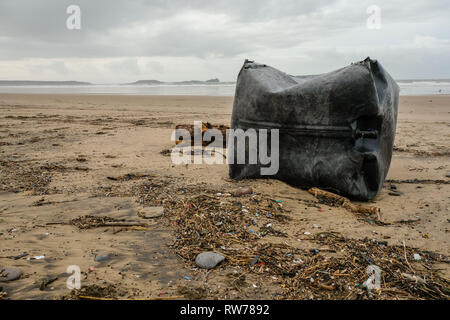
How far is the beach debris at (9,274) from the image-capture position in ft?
6.66

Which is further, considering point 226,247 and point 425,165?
point 425,165

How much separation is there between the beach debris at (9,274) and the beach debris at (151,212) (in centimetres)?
118

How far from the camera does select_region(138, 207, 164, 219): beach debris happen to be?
10.3 feet

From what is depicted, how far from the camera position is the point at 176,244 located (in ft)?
8.52

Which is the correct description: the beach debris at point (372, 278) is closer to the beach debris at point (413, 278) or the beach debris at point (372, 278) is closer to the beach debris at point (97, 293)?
the beach debris at point (413, 278)

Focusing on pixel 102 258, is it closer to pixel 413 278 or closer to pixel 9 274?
pixel 9 274

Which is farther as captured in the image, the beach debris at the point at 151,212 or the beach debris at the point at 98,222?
the beach debris at the point at 151,212

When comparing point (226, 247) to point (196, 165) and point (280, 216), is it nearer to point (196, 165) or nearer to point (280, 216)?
point (280, 216)

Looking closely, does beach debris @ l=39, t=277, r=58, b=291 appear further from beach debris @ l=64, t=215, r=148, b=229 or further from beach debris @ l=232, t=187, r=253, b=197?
beach debris @ l=232, t=187, r=253, b=197

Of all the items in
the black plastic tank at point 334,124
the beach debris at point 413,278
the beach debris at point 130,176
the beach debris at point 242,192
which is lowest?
the beach debris at point 413,278

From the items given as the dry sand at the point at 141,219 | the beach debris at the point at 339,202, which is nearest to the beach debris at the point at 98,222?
the dry sand at the point at 141,219
